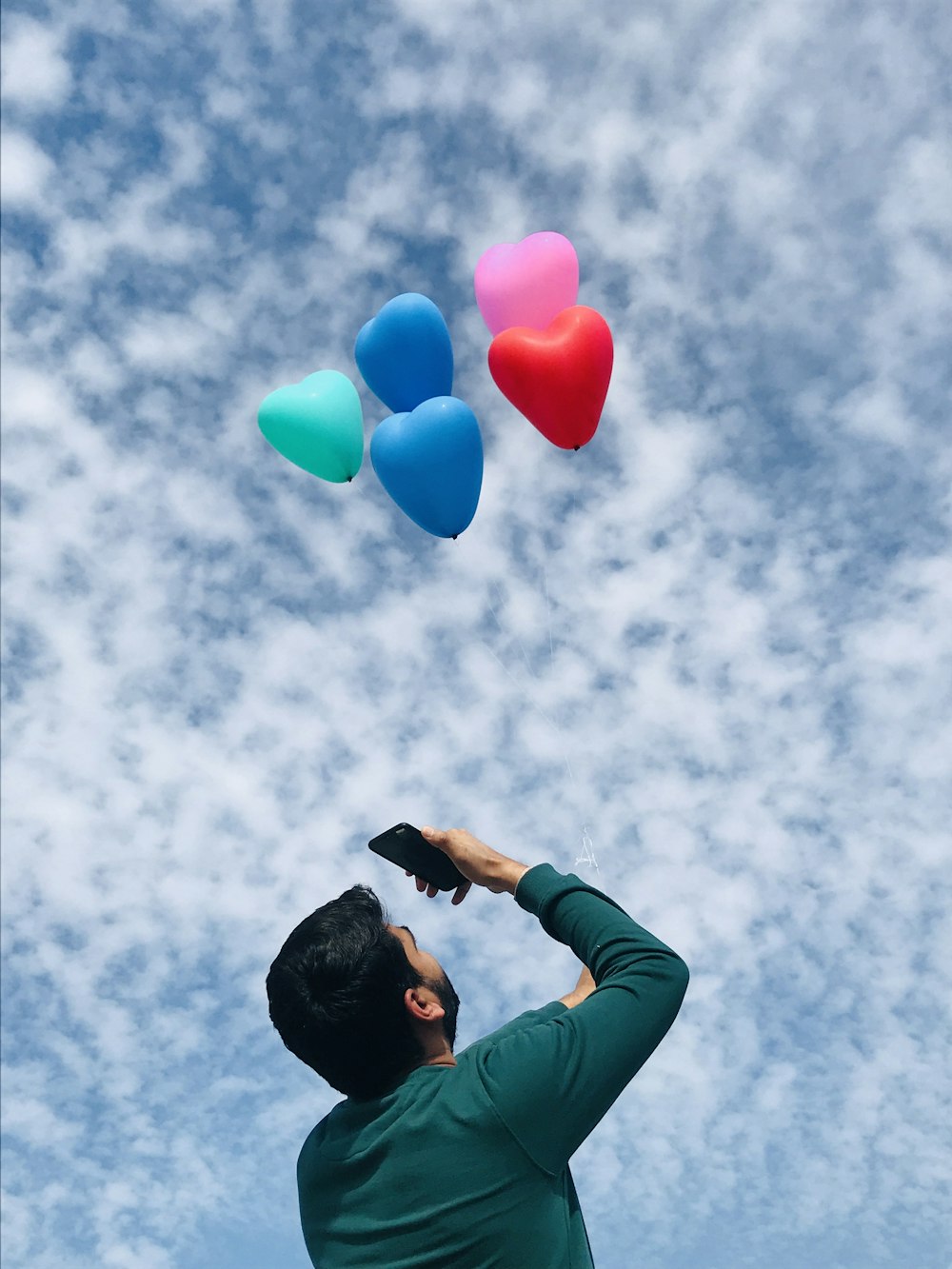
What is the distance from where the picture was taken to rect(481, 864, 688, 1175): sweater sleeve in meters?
2.00

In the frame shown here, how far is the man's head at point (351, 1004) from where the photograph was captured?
7.20 ft

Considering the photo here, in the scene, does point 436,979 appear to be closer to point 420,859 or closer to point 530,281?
point 420,859

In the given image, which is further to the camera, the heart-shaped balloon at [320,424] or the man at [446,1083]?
the heart-shaped balloon at [320,424]

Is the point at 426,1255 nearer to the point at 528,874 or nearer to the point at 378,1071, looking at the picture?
the point at 378,1071

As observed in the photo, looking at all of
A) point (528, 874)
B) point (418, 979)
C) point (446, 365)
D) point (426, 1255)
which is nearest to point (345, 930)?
point (418, 979)

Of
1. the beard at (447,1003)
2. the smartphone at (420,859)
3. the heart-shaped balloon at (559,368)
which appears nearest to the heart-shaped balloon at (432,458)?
the heart-shaped balloon at (559,368)

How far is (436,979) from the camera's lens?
2406 mm

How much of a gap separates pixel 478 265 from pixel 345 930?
629cm

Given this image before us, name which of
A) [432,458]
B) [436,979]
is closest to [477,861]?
[436,979]

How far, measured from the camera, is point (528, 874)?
240cm

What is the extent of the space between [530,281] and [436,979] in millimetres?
5879

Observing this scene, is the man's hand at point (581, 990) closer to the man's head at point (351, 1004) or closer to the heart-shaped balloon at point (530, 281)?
the man's head at point (351, 1004)

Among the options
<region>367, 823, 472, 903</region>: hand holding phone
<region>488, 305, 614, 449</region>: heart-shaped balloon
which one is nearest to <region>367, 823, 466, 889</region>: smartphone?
<region>367, 823, 472, 903</region>: hand holding phone

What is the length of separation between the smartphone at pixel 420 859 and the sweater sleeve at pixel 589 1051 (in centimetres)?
62
